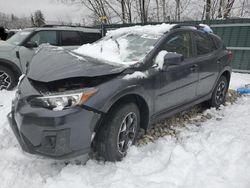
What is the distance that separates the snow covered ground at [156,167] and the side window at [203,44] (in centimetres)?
151

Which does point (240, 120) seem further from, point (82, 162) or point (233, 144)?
point (82, 162)

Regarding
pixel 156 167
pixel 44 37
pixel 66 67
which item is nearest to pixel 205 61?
pixel 156 167

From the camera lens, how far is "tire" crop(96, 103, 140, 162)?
2.92 metres

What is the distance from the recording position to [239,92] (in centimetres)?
650

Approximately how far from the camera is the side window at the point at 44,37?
707 cm

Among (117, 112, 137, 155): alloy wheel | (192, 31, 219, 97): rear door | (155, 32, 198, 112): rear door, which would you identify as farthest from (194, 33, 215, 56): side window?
(117, 112, 137, 155): alloy wheel

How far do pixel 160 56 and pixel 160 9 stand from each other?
15.2 meters

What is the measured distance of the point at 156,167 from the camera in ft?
10.0

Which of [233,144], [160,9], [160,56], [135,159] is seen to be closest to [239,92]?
[233,144]

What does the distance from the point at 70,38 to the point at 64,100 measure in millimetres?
5446

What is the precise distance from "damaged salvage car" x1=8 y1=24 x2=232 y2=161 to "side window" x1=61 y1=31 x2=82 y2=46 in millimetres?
3506

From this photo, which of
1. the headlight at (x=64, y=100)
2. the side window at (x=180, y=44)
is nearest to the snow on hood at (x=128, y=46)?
the side window at (x=180, y=44)

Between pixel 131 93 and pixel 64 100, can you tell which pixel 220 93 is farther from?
pixel 64 100

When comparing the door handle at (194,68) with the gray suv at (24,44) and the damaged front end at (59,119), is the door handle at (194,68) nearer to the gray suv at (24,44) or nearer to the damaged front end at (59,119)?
the damaged front end at (59,119)
